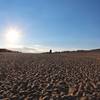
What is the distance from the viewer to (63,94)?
11172mm

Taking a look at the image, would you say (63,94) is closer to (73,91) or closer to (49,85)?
(73,91)

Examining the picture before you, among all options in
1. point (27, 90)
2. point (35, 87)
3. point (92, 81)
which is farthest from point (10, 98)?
point (92, 81)

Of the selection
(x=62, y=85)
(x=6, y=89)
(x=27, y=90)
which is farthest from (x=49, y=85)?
(x=6, y=89)

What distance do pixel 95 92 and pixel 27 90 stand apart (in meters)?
3.44

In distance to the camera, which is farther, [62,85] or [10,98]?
[62,85]

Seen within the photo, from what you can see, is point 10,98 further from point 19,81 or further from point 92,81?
point 92,81

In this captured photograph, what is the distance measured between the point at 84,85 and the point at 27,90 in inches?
130

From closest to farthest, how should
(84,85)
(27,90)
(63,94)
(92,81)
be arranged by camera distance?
(63,94) < (27,90) < (84,85) < (92,81)

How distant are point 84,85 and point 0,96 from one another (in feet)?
15.8

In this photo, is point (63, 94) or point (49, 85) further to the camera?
point (49, 85)

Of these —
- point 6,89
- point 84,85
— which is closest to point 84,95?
point 84,85

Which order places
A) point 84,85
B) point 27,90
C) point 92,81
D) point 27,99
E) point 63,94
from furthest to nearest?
point 92,81 < point 84,85 < point 27,90 < point 63,94 < point 27,99

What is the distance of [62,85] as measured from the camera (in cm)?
1319

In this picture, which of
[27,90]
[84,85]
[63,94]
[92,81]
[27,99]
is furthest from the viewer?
[92,81]
